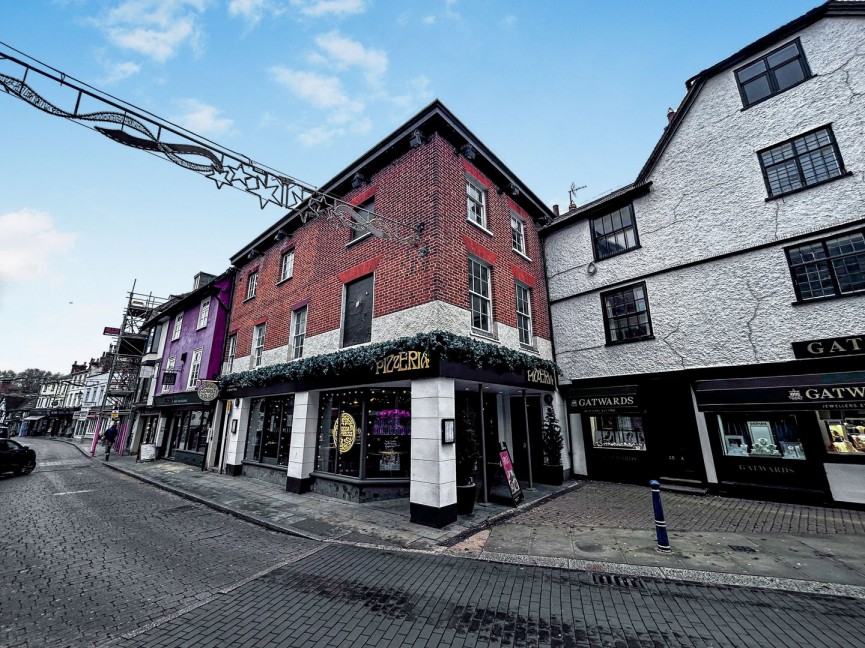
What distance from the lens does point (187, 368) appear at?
19.3 m

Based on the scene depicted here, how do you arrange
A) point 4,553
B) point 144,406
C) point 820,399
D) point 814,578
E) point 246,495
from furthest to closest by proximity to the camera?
1. point 144,406
2. point 246,495
3. point 820,399
4. point 4,553
5. point 814,578

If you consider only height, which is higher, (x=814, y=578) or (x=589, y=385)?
(x=589, y=385)

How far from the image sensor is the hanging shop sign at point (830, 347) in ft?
26.4

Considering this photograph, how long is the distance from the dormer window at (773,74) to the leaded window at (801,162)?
1730 millimetres

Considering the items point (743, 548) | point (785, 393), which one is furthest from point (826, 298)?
point (743, 548)

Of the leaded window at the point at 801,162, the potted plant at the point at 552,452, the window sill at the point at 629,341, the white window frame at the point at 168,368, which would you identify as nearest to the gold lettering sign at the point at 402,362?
the potted plant at the point at 552,452

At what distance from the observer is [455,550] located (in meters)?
6.23

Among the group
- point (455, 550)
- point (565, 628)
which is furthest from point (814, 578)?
point (455, 550)

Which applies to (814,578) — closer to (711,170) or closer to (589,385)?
(589,385)

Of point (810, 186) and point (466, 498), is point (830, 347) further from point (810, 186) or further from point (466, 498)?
point (466, 498)

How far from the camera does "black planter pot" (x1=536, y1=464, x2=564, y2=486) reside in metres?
11.5

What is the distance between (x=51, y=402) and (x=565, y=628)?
82.0 metres

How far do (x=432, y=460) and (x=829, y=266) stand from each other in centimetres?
1116

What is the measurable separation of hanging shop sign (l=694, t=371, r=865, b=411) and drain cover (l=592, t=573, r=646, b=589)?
6746 mm
